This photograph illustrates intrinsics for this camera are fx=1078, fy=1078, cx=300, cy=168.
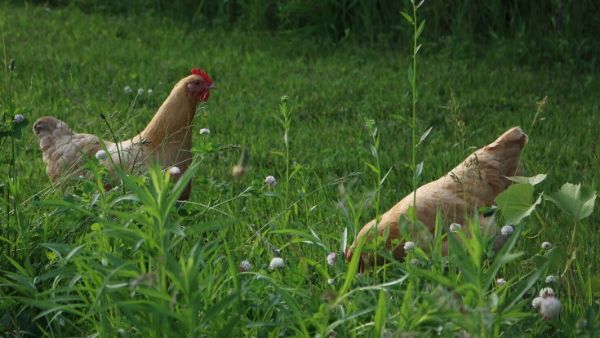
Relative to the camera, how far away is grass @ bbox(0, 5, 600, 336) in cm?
→ 267

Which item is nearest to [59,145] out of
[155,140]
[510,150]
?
[155,140]

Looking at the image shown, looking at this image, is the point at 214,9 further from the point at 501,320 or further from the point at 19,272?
the point at 501,320

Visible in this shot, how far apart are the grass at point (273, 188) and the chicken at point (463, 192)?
145 mm

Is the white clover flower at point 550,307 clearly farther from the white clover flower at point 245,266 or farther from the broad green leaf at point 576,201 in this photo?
the white clover flower at point 245,266

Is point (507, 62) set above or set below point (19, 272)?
below

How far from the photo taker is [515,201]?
10.5 feet

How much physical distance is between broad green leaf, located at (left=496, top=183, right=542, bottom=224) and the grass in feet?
0.53

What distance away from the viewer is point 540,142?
571cm

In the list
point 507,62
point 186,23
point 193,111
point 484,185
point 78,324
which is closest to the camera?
point 78,324

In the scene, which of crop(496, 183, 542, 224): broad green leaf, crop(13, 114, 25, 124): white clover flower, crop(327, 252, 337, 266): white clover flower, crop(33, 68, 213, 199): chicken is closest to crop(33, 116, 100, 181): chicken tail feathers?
crop(33, 68, 213, 199): chicken

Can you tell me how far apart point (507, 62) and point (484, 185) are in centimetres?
354

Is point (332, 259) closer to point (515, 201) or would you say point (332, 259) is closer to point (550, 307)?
point (515, 201)

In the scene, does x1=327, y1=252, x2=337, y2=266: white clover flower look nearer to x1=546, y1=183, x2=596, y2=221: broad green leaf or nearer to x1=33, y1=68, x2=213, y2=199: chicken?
x1=546, y1=183, x2=596, y2=221: broad green leaf

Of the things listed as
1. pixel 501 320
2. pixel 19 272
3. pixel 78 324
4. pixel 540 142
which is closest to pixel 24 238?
pixel 19 272
